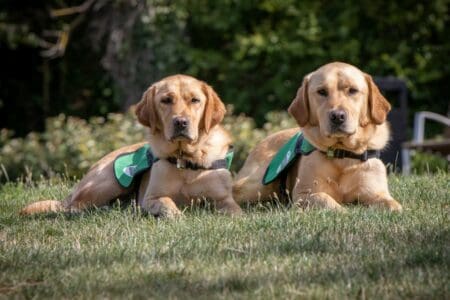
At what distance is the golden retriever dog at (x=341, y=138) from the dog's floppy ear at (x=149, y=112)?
0.92 m

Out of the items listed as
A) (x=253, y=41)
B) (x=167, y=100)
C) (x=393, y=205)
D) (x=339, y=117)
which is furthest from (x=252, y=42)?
(x=393, y=205)

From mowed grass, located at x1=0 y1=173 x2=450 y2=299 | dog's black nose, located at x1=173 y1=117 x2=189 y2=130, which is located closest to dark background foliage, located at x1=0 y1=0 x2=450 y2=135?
dog's black nose, located at x1=173 y1=117 x2=189 y2=130

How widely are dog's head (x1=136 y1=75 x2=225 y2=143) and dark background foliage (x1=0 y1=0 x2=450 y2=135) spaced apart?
759 centimetres

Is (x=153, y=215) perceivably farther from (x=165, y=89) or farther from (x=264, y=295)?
(x=264, y=295)

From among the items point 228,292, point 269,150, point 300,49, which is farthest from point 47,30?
point 228,292

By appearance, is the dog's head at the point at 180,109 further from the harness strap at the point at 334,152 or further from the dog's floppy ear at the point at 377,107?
the dog's floppy ear at the point at 377,107

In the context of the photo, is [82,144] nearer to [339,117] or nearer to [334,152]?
[334,152]

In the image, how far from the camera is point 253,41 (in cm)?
1463

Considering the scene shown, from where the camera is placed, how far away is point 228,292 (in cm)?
401

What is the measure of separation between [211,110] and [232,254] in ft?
6.41

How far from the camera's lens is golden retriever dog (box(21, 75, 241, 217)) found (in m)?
6.39

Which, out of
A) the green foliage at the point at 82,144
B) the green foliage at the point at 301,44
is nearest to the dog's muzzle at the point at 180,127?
the green foliage at the point at 82,144

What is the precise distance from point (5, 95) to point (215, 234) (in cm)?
1227

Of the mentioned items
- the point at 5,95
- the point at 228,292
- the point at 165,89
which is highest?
the point at 165,89
